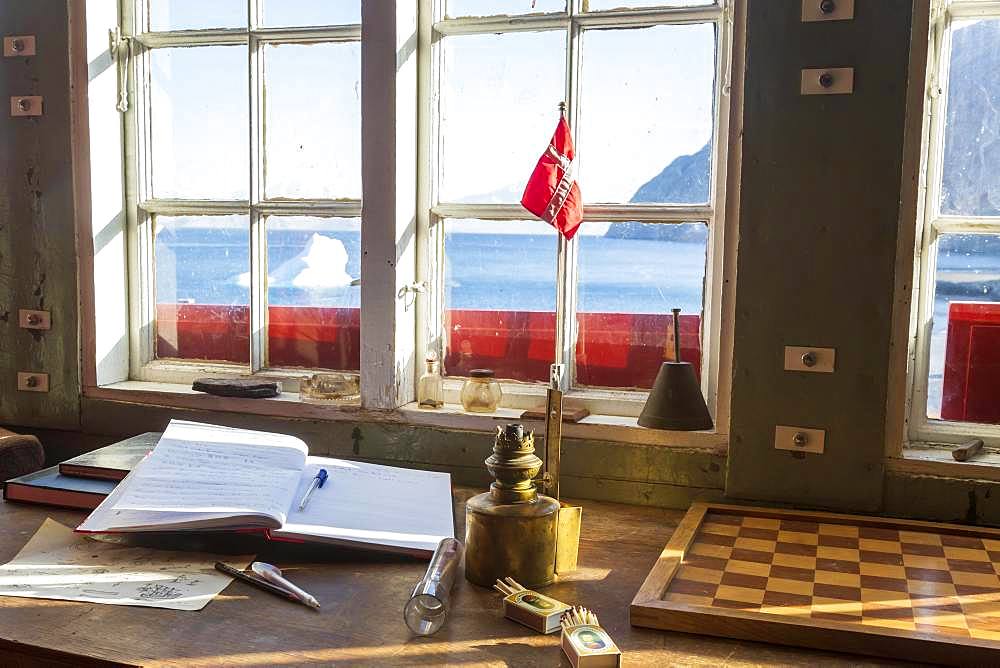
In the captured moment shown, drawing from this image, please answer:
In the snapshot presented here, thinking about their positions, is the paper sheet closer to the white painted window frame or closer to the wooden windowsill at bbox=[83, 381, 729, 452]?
the wooden windowsill at bbox=[83, 381, 729, 452]

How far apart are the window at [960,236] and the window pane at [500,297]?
0.88 meters

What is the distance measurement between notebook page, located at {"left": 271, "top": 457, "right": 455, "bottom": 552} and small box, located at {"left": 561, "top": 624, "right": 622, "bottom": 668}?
43cm

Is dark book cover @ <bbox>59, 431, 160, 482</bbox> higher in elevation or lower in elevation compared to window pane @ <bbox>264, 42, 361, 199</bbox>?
lower

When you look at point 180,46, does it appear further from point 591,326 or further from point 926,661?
point 926,661

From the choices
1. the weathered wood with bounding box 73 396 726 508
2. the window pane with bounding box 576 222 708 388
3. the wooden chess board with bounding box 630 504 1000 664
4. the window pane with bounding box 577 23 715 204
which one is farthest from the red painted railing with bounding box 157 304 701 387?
the wooden chess board with bounding box 630 504 1000 664

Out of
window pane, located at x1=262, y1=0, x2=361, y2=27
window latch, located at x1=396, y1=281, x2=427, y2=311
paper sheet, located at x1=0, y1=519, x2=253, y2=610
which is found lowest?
paper sheet, located at x1=0, y1=519, x2=253, y2=610

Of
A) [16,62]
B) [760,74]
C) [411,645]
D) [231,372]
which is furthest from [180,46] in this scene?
[411,645]

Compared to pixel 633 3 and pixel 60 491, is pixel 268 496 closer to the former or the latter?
pixel 60 491

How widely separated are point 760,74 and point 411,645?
1372 millimetres

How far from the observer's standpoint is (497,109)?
7.73 ft

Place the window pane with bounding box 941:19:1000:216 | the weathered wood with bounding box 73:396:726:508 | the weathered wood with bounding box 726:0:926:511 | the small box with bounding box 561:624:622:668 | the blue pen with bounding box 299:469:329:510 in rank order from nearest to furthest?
the small box with bounding box 561:624:622:668
the blue pen with bounding box 299:469:329:510
the weathered wood with bounding box 726:0:926:511
the window pane with bounding box 941:19:1000:216
the weathered wood with bounding box 73:396:726:508

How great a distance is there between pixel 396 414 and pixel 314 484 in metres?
0.51

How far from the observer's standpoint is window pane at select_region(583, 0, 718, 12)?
85.7 inches

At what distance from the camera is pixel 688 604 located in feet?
4.67
